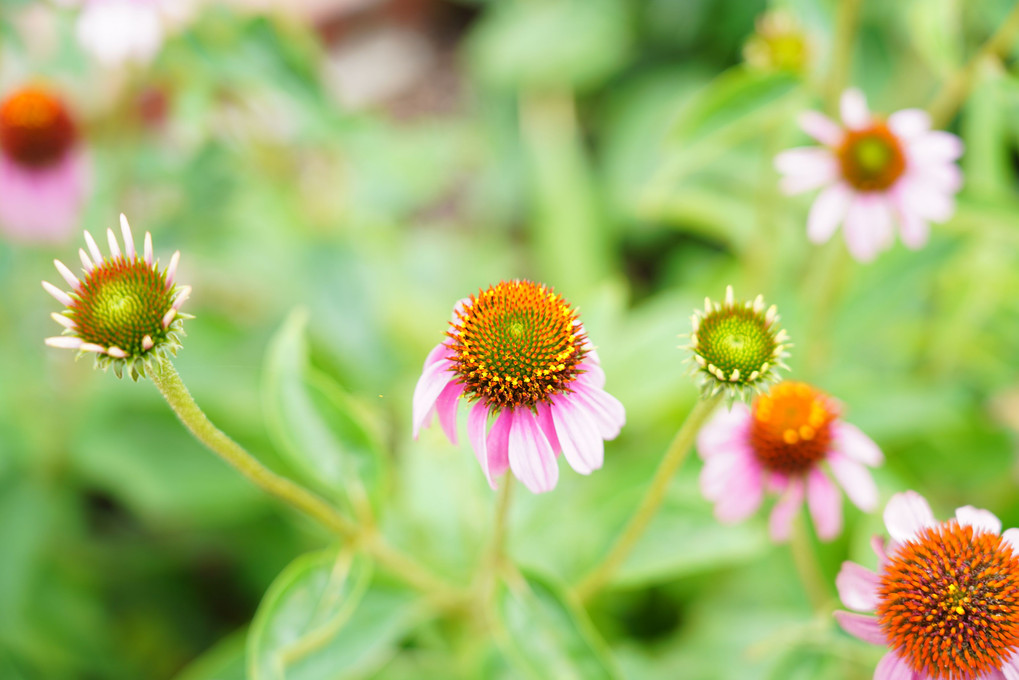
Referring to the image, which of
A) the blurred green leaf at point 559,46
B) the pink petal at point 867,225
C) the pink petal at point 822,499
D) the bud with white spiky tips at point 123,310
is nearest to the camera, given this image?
the bud with white spiky tips at point 123,310

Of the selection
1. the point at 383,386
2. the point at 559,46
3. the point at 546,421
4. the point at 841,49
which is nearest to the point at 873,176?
the point at 841,49

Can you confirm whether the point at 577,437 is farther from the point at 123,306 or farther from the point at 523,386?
the point at 123,306

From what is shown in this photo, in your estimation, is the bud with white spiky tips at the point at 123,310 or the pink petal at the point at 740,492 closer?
the bud with white spiky tips at the point at 123,310

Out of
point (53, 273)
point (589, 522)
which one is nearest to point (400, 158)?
point (53, 273)

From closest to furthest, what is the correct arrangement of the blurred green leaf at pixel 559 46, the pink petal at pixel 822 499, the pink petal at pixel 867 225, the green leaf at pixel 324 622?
the green leaf at pixel 324 622, the pink petal at pixel 822 499, the pink petal at pixel 867 225, the blurred green leaf at pixel 559 46

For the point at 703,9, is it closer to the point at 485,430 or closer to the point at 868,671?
the point at 868,671

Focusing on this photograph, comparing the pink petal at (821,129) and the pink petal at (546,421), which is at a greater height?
the pink petal at (821,129)

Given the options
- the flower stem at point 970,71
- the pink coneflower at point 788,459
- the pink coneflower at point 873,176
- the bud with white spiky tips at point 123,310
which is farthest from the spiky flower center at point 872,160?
the bud with white spiky tips at point 123,310

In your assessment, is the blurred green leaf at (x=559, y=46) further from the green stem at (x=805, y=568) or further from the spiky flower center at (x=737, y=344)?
the spiky flower center at (x=737, y=344)
